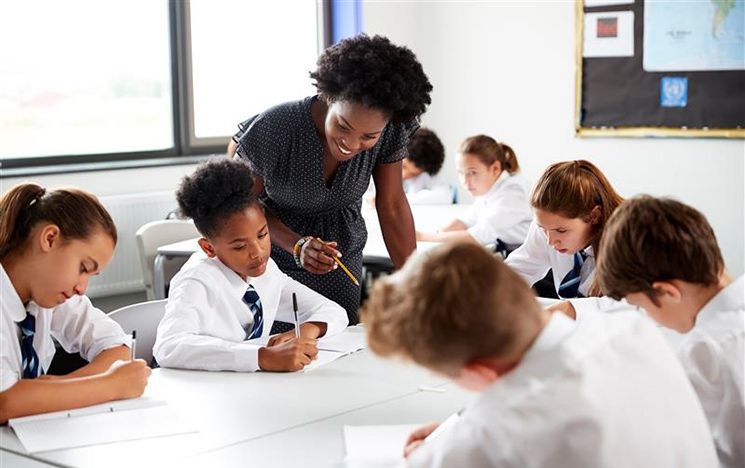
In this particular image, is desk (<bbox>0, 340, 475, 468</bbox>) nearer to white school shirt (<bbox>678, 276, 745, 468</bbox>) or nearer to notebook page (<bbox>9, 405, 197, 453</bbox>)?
notebook page (<bbox>9, 405, 197, 453</bbox>)

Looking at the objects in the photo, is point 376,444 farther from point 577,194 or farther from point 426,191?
point 426,191

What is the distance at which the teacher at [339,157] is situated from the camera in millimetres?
2562

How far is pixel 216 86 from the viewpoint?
6.12 m

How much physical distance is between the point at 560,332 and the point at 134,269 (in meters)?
4.46

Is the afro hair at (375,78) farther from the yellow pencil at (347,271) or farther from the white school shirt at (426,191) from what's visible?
the white school shirt at (426,191)

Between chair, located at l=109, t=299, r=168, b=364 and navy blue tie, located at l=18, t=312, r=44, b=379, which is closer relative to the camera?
navy blue tie, located at l=18, t=312, r=44, b=379

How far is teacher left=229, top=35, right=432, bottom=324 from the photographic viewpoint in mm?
2562

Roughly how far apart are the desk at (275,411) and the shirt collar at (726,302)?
56 cm

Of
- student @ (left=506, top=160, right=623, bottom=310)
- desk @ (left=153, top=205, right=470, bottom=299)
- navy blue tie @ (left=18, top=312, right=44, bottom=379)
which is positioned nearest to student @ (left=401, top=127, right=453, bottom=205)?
desk @ (left=153, top=205, right=470, bottom=299)

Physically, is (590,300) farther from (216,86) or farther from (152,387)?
(216,86)

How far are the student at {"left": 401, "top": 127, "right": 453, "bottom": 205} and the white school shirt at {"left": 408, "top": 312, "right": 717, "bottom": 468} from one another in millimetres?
4327

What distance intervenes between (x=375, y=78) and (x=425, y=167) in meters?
3.25

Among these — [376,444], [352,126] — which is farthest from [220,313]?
[376,444]

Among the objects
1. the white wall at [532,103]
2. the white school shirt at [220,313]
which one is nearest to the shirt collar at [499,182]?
the white wall at [532,103]
